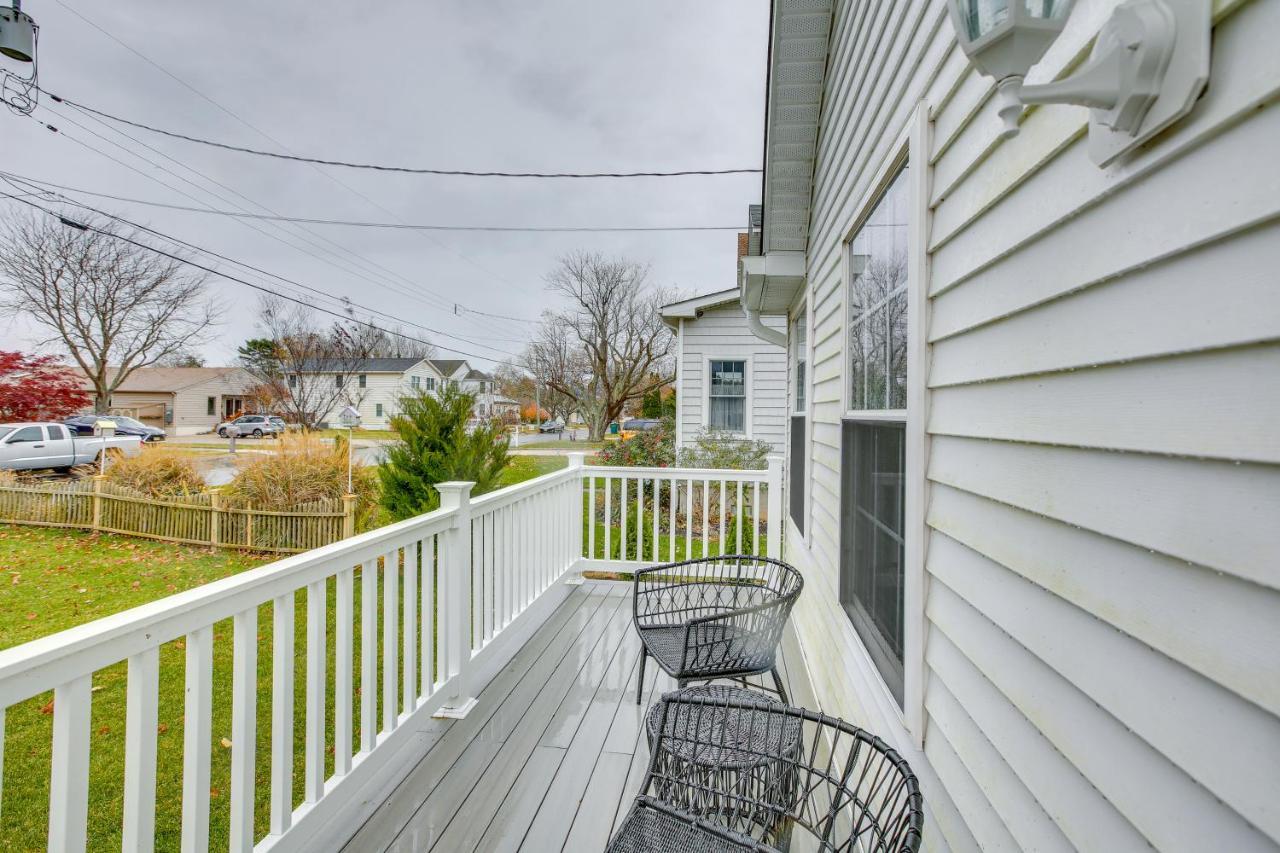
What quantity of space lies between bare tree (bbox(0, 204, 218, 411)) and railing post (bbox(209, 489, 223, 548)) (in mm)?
8190

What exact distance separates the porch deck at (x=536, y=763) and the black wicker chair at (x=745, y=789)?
69cm

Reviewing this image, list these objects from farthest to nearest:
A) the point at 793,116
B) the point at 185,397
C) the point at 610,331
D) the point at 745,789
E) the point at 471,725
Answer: the point at 185,397, the point at 610,331, the point at 793,116, the point at 471,725, the point at 745,789

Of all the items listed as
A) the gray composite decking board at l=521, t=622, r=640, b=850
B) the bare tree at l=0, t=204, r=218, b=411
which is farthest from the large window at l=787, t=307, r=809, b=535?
the bare tree at l=0, t=204, r=218, b=411

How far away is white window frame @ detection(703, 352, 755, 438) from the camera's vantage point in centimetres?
954

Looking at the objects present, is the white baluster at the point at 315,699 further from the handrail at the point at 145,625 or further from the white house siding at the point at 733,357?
the white house siding at the point at 733,357

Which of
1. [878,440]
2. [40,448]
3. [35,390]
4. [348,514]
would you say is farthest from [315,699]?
[40,448]

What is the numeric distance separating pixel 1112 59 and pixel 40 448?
60.8ft

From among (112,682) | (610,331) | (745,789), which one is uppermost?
(610,331)

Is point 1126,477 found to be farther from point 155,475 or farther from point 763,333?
point 155,475

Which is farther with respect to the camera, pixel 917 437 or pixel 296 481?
pixel 296 481

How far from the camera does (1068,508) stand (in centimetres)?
88

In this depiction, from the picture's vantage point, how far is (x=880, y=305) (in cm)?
213

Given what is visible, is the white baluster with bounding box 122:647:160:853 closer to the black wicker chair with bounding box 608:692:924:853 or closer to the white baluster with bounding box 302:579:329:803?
the white baluster with bounding box 302:579:329:803

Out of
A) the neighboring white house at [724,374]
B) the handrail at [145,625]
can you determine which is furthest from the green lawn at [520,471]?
the handrail at [145,625]
